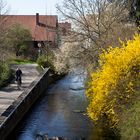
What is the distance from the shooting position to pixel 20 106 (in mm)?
24953

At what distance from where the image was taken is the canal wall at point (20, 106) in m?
20.6

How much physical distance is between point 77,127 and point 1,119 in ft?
16.4

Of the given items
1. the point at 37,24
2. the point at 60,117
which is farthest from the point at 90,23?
the point at 37,24

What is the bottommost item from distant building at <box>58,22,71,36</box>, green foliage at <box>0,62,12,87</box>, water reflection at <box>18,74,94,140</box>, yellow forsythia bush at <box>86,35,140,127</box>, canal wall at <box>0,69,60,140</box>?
water reflection at <box>18,74,94,140</box>

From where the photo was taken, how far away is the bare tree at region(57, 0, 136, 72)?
32438 mm

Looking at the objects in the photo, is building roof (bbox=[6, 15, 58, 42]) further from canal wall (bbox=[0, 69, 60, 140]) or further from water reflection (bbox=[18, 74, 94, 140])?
water reflection (bbox=[18, 74, 94, 140])

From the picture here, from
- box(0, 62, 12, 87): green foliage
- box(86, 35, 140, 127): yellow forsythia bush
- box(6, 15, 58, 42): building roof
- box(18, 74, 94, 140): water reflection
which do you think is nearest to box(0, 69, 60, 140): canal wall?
box(18, 74, 94, 140): water reflection

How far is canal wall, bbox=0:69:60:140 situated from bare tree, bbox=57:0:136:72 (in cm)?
361

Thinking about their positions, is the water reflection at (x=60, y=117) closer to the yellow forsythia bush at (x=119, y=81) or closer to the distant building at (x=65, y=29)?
the yellow forsythia bush at (x=119, y=81)

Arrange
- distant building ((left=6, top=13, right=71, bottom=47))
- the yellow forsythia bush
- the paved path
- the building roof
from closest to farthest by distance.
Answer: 1. the yellow forsythia bush
2. the paved path
3. distant building ((left=6, top=13, right=71, bottom=47))
4. the building roof

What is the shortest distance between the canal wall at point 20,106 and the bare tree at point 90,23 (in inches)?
142

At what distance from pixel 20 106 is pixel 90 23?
11052mm

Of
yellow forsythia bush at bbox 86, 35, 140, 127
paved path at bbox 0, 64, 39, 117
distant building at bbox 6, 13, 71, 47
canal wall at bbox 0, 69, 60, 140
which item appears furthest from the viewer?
distant building at bbox 6, 13, 71, 47

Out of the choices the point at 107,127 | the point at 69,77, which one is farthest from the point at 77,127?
the point at 69,77
